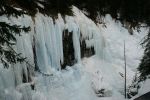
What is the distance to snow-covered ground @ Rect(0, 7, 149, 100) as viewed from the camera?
1092 centimetres

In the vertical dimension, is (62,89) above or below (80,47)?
below

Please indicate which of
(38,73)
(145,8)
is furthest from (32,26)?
(145,8)

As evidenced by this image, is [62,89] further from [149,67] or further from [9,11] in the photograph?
[9,11]

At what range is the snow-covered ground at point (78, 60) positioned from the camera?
35.8 feet

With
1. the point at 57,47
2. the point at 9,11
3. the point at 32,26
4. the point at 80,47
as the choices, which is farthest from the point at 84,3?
the point at 9,11

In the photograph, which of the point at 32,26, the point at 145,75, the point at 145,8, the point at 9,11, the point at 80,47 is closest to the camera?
the point at 9,11

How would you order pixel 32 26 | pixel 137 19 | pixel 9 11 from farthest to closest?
pixel 137 19 → pixel 32 26 → pixel 9 11

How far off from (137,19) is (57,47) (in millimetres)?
4713

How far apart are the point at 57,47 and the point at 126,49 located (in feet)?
13.2

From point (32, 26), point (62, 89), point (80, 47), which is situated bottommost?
point (62, 89)

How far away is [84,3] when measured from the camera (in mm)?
14469

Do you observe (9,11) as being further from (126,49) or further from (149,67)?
(126,49)

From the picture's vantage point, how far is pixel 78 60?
1332 cm

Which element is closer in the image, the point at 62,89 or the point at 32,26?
the point at 32,26
